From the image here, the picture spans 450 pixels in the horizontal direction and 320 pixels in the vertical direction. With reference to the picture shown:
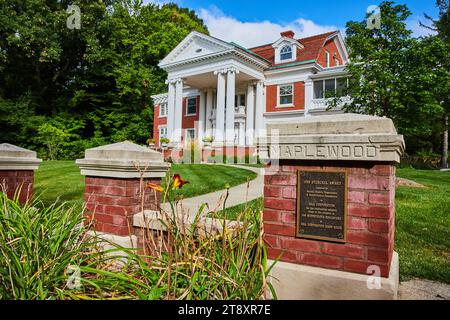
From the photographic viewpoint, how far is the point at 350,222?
2.29m

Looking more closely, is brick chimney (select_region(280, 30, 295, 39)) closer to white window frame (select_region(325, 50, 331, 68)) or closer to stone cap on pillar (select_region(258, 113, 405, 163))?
white window frame (select_region(325, 50, 331, 68))

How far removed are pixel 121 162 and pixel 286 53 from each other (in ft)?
74.9

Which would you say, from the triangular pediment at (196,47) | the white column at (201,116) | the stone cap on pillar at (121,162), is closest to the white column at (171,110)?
the triangular pediment at (196,47)

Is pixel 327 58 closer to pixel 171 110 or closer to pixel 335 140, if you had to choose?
pixel 171 110

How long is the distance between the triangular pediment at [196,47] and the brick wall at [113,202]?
18.7 m

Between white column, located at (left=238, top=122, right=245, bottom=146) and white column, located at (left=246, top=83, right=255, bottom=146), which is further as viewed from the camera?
white column, located at (left=238, top=122, right=245, bottom=146)

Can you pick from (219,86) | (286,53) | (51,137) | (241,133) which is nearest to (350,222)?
(219,86)

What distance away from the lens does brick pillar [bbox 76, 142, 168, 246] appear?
3199 millimetres

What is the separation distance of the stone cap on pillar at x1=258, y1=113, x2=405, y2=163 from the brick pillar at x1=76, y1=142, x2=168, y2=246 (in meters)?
1.36

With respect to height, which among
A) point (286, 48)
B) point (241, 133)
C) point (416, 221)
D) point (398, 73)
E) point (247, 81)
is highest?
point (286, 48)

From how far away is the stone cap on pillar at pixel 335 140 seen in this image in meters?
2.17

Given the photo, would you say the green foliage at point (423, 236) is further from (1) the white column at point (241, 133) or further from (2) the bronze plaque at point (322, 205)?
(1) the white column at point (241, 133)

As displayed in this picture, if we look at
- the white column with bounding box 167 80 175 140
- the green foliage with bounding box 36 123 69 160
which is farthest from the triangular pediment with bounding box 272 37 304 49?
the green foliage with bounding box 36 123 69 160
